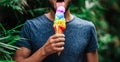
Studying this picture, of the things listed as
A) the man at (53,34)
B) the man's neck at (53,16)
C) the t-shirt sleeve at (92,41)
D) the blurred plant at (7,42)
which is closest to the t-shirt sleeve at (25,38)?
the man at (53,34)

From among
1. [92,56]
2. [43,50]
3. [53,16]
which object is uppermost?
[53,16]

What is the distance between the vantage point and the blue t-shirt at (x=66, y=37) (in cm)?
389

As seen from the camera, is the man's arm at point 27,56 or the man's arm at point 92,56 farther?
the man's arm at point 92,56

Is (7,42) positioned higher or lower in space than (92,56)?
higher

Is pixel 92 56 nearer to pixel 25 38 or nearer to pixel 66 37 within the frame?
pixel 66 37

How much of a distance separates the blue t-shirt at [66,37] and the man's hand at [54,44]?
9.3 inches

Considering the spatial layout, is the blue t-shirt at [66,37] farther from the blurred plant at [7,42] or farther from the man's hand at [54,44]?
the man's hand at [54,44]

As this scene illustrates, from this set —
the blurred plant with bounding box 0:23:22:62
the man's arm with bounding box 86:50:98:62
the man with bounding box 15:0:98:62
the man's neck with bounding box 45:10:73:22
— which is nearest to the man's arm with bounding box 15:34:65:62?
the man with bounding box 15:0:98:62

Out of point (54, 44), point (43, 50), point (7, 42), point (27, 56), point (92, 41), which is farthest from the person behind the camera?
point (7, 42)

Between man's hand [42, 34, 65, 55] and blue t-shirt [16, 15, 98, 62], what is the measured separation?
0.24 meters

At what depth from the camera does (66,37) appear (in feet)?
12.9

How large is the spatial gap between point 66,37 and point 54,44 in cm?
38

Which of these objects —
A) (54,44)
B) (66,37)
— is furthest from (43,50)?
(66,37)

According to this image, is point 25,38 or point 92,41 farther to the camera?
point 92,41
